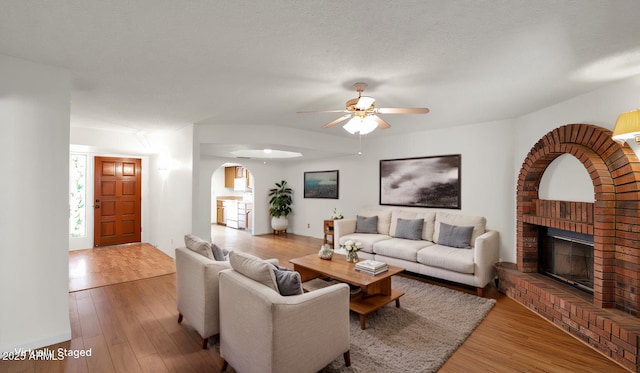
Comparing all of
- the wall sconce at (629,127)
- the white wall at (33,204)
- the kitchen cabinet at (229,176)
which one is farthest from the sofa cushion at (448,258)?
the kitchen cabinet at (229,176)

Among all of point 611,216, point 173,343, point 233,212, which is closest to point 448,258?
point 611,216

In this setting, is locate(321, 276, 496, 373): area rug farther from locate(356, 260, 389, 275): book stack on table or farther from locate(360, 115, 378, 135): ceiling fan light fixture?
locate(360, 115, 378, 135): ceiling fan light fixture

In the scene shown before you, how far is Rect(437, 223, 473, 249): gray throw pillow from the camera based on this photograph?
401 cm

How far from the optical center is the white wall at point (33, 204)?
225cm

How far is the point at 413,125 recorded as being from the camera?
465 cm

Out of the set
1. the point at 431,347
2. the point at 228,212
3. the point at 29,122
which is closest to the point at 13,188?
the point at 29,122

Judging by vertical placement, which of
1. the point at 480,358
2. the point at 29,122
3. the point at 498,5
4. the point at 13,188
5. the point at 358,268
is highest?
the point at 498,5

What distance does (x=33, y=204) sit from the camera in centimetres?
236

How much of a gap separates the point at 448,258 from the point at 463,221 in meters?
0.91

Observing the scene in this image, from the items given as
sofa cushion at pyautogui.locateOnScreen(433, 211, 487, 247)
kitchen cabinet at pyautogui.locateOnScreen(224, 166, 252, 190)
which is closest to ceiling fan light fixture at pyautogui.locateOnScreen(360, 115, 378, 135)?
sofa cushion at pyautogui.locateOnScreen(433, 211, 487, 247)

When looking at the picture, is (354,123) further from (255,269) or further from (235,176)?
(235,176)

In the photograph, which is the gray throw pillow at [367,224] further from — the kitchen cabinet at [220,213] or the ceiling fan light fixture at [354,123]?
the kitchen cabinet at [220,213]

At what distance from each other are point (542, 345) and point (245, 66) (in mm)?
3515

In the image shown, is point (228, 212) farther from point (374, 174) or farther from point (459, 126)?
point (459, 126)
